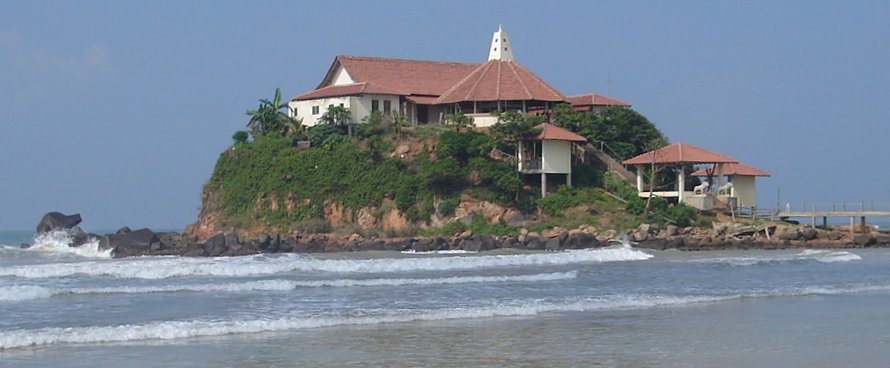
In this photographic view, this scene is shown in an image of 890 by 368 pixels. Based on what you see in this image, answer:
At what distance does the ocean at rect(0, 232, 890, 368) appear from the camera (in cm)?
1767

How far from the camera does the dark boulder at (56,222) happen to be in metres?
56.1

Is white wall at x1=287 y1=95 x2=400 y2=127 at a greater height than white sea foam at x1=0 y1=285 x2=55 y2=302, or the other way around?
white wall at x1=287 y1=95 x2=400 y2=127

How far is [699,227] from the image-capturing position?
46750mm

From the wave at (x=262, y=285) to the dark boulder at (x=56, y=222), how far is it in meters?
28.8

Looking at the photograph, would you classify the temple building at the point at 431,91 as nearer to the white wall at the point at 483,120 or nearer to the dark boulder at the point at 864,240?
the white wall at the point at 483,120

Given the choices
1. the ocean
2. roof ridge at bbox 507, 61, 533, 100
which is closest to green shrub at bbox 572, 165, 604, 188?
roof ridge at bbox 507, 61, 533, 100

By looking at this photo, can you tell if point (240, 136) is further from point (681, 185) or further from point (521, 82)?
point (681, 185)

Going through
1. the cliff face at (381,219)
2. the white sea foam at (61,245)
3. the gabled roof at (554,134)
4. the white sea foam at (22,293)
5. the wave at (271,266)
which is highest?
the gabled roof at (554,134)

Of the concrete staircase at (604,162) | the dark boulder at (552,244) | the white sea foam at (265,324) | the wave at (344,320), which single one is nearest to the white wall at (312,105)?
the concrete staircase at (604,162)

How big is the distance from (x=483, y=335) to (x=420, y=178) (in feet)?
95.1

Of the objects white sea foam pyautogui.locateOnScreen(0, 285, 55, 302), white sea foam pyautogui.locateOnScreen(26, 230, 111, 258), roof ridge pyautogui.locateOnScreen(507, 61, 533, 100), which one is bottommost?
white sea foam pyautogui.locateOnScreen(0, 285, 55, 302)

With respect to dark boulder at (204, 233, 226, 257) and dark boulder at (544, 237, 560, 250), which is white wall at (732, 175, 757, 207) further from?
dark boulder at (204, 233, 226, 257)

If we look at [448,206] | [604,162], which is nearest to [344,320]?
[448,206]

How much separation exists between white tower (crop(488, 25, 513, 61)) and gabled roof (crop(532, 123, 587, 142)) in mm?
7488
